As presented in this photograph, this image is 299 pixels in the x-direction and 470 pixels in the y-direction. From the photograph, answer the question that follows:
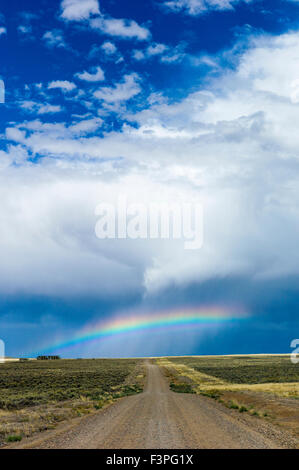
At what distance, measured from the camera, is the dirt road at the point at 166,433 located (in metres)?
13.4

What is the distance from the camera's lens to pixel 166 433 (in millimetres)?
15328

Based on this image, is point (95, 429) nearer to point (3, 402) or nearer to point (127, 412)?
point (127, 412)

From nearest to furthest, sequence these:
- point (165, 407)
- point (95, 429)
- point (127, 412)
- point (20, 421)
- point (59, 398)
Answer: point (95, 429) < point (20, 421) < point (127, 412) < point (165, 407) < point (59, 398)

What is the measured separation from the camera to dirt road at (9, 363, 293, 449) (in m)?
13.4

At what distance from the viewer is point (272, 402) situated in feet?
95.0

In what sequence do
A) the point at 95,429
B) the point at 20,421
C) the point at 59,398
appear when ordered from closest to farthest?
1. the point at 95,429
2. the point at 20,421
3. the point at 59,398

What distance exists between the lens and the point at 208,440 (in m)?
14.0

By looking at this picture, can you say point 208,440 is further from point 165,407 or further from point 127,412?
point 165,407

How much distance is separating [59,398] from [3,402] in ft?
16.6
